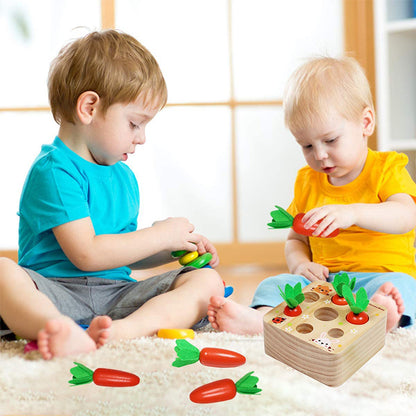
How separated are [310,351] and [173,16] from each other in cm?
179

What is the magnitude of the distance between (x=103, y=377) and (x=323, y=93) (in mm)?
652

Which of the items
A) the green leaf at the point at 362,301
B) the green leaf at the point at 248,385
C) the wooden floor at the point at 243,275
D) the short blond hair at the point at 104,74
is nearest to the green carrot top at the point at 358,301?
the green leaf at the point at 362,301

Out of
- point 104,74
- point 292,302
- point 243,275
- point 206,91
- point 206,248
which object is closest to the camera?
point 292,302

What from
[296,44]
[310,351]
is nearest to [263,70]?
[296,44]

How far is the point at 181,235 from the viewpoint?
0.99 meters

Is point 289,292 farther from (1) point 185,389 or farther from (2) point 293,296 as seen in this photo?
(1) point 185,389

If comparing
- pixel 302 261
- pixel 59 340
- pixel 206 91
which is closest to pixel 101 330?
pixel 59 340

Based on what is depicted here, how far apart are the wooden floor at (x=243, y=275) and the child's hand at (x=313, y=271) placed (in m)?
0.46

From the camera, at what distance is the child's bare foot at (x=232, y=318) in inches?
33.9

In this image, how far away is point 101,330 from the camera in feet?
2.53

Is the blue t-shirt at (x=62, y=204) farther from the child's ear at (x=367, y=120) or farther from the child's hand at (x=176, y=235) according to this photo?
the child's ear at (x=367, y=120)

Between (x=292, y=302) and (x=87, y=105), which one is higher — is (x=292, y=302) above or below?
below

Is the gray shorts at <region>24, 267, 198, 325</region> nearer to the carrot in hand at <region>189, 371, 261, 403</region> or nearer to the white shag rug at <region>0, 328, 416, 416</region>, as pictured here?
the white shag rug at <region>0, 328, 416, 416</region>

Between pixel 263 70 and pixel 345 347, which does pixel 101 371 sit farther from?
pixel 263 70
